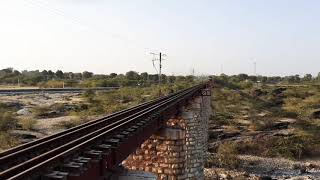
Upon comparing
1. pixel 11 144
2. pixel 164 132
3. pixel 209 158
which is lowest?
pixel 209 158

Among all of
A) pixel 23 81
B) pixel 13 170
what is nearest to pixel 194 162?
pixel 13 170

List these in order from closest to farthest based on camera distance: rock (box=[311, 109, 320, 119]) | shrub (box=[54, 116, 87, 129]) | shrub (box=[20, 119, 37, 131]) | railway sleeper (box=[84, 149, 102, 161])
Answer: railway sleeper (box=[84, 149, 102, 161])
shrub (box=[20, 119, 37, 131])
shrub (box=[54, 116, 87, 129])
rock (box=[311, 109, 320, 119])

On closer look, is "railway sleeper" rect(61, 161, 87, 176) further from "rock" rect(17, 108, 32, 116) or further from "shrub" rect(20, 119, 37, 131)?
"rock" rect(17, 108, 32, 116)

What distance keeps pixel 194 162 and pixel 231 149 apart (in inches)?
612

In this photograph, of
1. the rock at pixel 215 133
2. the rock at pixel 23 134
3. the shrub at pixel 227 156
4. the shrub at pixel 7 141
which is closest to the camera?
the shrub at pixel 7 141

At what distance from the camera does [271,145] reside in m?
44.6

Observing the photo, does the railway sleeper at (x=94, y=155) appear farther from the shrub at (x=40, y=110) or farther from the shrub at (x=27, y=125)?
the shrub at (x=40, y=110)

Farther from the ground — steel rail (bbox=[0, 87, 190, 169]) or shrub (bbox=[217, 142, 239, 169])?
steel rail (bbox=[0, 87, 190, 169])

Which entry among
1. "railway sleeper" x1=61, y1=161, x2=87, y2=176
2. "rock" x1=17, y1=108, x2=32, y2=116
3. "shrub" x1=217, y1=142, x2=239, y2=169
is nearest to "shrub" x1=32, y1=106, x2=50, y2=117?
"rock" x1=17, y1=108, x2=32, y2=116

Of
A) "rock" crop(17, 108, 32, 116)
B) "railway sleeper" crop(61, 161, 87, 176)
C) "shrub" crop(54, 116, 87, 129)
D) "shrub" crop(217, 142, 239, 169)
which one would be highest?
"railway sleeper" crop(61, 161, 87, 176)

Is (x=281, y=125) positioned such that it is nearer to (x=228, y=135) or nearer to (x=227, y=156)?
(x=228, y=135)

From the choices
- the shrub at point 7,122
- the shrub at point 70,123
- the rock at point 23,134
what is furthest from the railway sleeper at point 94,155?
the shrub at point 70,123

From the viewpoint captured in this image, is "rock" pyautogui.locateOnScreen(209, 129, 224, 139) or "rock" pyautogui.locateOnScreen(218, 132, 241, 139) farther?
"rock" pyautogui.locateOnScreen(209, 129, 224, 139)

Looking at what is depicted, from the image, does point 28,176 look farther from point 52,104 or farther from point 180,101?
point 52,104
